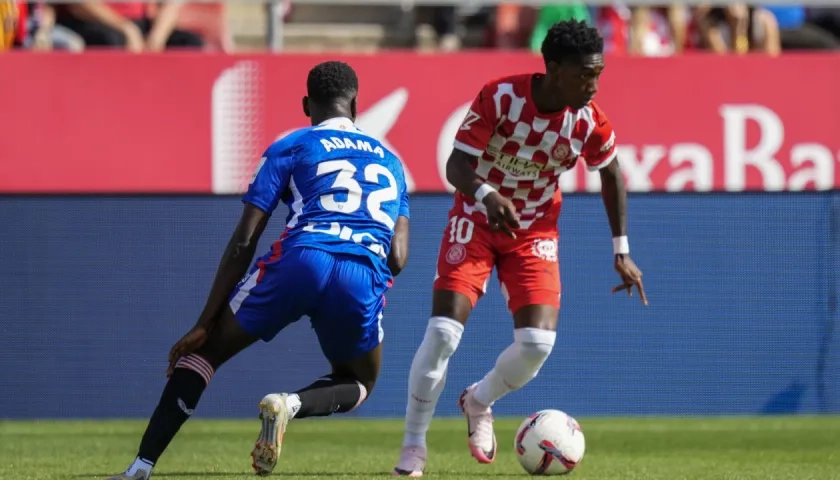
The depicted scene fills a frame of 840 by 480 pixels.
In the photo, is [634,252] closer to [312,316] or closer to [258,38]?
[312,316]

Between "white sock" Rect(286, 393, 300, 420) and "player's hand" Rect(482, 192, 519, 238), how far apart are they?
1.19 meters

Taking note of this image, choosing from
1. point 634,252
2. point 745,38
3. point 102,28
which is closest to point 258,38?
point 102,28

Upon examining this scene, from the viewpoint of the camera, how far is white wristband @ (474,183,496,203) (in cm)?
702

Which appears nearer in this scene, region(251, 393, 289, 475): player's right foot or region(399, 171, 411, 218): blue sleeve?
region(251, 393, 289, 475): player's right foot

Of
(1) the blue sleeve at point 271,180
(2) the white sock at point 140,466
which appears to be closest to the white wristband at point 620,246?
(1) the blue sleeve at point 271,180

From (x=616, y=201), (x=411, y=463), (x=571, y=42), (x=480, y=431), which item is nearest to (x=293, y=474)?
(x=411, y=463)

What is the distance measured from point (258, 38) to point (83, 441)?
22.1 ft

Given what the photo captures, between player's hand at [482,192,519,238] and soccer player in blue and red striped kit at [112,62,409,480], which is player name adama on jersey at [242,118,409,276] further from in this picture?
player's hand at [482,192,519,238]

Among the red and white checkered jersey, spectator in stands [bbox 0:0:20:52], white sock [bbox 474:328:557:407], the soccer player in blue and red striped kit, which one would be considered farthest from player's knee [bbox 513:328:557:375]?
spectator in stands [bbox 0:0:20:52]

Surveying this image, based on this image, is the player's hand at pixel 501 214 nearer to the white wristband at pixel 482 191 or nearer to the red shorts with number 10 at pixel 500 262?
the white wristband at pixel 482 191

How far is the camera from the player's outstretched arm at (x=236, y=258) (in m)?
6.25

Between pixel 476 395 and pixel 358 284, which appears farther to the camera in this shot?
pixel 476 395

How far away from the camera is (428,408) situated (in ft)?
24.7

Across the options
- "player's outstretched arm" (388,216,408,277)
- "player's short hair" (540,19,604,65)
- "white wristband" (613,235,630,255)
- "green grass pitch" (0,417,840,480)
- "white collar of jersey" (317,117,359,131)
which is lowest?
"green grass pitch" (0,417,840,480)
